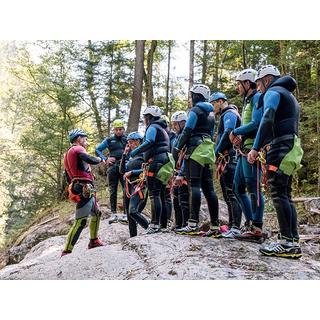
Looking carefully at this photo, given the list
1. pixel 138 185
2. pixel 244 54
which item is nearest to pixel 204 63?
pixel 244 54

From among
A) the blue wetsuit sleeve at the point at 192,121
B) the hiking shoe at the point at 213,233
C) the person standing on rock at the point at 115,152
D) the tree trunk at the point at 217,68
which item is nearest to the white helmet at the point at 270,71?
the blue wetsuit sleeve at the point at 192,121

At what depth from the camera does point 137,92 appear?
12.1 m

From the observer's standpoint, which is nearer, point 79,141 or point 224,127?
point 224,127

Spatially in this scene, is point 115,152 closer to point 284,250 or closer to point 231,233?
point 231,233

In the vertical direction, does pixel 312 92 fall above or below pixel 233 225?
above

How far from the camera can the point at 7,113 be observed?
17.2m

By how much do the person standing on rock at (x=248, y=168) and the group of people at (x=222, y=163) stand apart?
0.01m

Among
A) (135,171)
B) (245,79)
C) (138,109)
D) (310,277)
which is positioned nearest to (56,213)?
(138,109)

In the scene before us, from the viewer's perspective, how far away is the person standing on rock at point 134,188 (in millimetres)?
5570

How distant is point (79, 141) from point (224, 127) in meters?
1.83

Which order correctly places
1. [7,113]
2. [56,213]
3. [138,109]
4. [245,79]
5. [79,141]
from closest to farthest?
[245,79] → [79,141] → [56,213] → [138,109] → [7,113]

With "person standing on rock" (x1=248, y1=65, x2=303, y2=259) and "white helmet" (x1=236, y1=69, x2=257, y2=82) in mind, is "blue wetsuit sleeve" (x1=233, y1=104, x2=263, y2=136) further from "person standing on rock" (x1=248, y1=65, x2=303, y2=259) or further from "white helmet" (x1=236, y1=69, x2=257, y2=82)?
"white helmet" (x1=236, y1=69, x2=257, y2=82)

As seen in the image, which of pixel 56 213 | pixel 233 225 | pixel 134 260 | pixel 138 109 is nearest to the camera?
Result: pixel 134 260

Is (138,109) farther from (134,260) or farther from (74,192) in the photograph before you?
(134,260)
